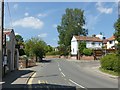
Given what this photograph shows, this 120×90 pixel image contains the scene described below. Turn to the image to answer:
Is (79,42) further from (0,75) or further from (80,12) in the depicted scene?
(0,75)

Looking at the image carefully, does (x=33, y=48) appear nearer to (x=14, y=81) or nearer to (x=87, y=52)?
(x=87, y=52)

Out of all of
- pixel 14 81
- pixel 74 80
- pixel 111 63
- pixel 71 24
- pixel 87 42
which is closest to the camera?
pixel 14 81

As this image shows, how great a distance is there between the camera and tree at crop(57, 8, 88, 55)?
111312mm

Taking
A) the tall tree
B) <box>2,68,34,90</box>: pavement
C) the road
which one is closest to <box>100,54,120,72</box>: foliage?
the road

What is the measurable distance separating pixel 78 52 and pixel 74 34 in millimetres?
15283

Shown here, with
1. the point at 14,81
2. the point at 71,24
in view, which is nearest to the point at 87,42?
the point at 71,24

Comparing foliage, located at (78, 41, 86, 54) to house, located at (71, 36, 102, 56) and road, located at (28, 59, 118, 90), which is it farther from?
road, located at (28, 59, 118, 90)

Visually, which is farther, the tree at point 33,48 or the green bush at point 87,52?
the green bush at point 87,52

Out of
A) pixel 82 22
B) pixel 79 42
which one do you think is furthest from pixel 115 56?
pixel 82 22

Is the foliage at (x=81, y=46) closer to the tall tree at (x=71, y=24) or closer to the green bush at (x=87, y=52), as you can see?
the green bush at (x=87, y=52)

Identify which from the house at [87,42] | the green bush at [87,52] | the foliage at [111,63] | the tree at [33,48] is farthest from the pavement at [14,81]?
the house at [87,42]

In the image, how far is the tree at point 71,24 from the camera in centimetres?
11131

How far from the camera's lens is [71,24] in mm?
110875

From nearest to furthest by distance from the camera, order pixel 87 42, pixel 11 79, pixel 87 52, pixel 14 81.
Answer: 1. pixel 14 81
2. pixel 11 79
3. pixel 87 52
4. pixel 87 42
